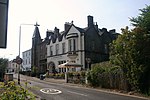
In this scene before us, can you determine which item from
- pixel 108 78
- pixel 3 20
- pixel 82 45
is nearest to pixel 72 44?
pixel 82 45

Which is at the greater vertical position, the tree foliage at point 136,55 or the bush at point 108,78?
the tree foliage at point 136,55

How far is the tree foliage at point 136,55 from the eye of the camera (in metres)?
18.8

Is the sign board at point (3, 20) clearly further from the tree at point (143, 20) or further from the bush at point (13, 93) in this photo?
the tree at point (143, 20)

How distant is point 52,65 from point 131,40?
37.1m

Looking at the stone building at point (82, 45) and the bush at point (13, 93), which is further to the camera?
the stone building at point (82, 45)

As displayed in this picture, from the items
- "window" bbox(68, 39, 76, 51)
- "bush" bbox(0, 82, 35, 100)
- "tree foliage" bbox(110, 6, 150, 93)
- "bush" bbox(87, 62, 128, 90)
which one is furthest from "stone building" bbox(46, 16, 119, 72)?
"bush" bbox(0, 82, 35, 100)

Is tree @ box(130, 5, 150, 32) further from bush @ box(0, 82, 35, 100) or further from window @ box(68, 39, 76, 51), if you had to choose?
window @ box(68, 39, 76, 51)

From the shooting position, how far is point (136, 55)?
1892 centimetres

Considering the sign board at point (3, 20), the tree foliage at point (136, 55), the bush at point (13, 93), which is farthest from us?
the tree foliage at point (136, 55)

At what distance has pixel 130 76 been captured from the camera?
19.9 meters

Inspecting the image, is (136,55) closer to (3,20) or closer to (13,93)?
(13,93)

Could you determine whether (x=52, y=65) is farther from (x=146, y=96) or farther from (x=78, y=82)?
(x=146, y=96)

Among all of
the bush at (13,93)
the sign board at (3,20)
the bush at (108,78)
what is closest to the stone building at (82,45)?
the bush at (108,78)

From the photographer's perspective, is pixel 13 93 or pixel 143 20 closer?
pixel 13 93
